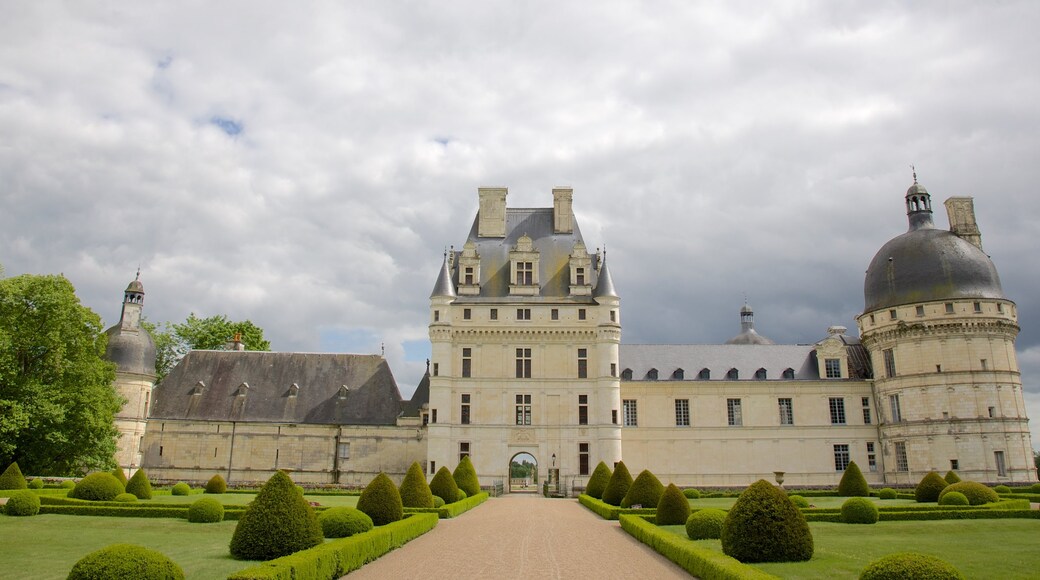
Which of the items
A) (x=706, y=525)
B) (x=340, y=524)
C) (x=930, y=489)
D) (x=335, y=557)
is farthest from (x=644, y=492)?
(x=335, y=557)

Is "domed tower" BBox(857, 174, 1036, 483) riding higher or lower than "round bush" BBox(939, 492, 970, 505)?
higher

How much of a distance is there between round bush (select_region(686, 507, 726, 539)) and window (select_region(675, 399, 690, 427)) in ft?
95.6

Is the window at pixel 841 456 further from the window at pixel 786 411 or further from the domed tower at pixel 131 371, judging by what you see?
the domed tower at pixel 131 371

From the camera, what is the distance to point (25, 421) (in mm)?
33156

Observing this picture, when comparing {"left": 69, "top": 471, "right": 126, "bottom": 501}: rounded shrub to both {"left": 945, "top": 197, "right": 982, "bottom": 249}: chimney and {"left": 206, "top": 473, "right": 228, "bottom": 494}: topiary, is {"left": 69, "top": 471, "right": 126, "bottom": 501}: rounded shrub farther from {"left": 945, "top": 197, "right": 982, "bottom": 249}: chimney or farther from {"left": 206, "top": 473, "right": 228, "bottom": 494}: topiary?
{"left": 945, "top": 197, "right": 982, "bottom": 249}: chimney

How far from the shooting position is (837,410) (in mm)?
47969

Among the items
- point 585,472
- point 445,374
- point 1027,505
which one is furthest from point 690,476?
point 1027,505

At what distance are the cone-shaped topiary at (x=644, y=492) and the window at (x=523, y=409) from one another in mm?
16853

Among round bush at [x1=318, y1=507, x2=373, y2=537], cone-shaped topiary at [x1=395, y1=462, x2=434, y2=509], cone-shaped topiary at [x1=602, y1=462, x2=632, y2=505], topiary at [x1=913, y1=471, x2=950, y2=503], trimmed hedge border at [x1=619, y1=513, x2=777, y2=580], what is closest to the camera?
trimmed hedge border at [x1=619, y1=513, x2=777, y2=580]

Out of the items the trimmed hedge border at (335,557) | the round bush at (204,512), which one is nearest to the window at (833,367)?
the trimmed hedge border at (335,557)

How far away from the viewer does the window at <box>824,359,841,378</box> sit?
160 feet

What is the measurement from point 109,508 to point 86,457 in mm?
14839

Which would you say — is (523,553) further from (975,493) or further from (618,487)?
(975,493)

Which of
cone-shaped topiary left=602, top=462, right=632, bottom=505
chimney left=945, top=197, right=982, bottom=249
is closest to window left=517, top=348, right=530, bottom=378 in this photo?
cone-shaped topiary left=602, top=462, right=632, bottom=505
